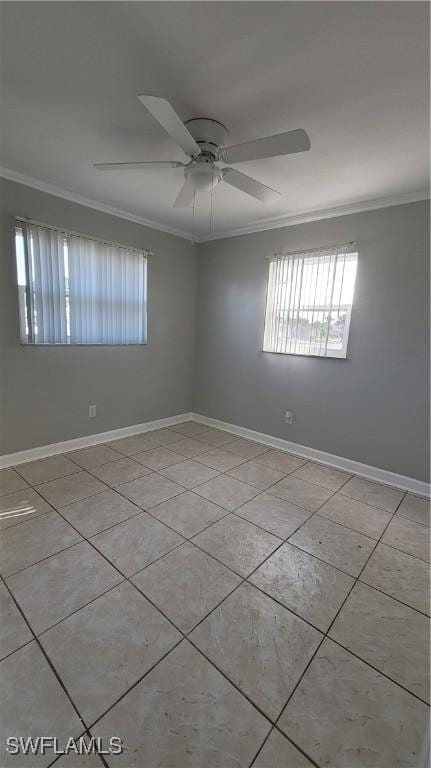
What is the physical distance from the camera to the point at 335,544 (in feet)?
6.56

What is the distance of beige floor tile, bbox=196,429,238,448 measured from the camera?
367 centimetres

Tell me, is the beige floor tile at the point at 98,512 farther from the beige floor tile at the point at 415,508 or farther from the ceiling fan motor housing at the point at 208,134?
the ceiling fan motor housing at the point at 208,134

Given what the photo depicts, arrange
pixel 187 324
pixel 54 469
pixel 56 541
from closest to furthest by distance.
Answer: pixel 56 541 < pixel 54 469 < pixel 187 324

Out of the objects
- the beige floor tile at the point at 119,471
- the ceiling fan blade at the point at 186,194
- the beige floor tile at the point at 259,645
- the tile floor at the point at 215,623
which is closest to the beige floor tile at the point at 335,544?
the tile floor at the point at 215,623

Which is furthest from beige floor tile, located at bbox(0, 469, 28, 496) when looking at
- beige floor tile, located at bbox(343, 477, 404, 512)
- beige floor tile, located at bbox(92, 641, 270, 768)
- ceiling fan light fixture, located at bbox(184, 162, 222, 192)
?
beige floor tile, located at bbox(343, 477, 404, 512)

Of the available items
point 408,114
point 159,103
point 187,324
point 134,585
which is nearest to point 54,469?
point 134,585

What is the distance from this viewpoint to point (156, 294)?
12.6ft

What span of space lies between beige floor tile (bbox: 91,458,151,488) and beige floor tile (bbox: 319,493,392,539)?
1.58 m

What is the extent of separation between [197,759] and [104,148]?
3107mm

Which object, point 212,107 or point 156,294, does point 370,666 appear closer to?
point 212,107

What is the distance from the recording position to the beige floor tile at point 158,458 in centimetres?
302

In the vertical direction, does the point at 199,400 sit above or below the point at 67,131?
below

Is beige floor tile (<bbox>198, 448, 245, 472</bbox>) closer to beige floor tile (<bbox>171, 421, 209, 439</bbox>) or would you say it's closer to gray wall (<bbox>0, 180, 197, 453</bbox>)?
beige floor tile (<bbox>171, 421, 209, 439</bbox>)

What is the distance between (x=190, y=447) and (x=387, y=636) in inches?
94.1
